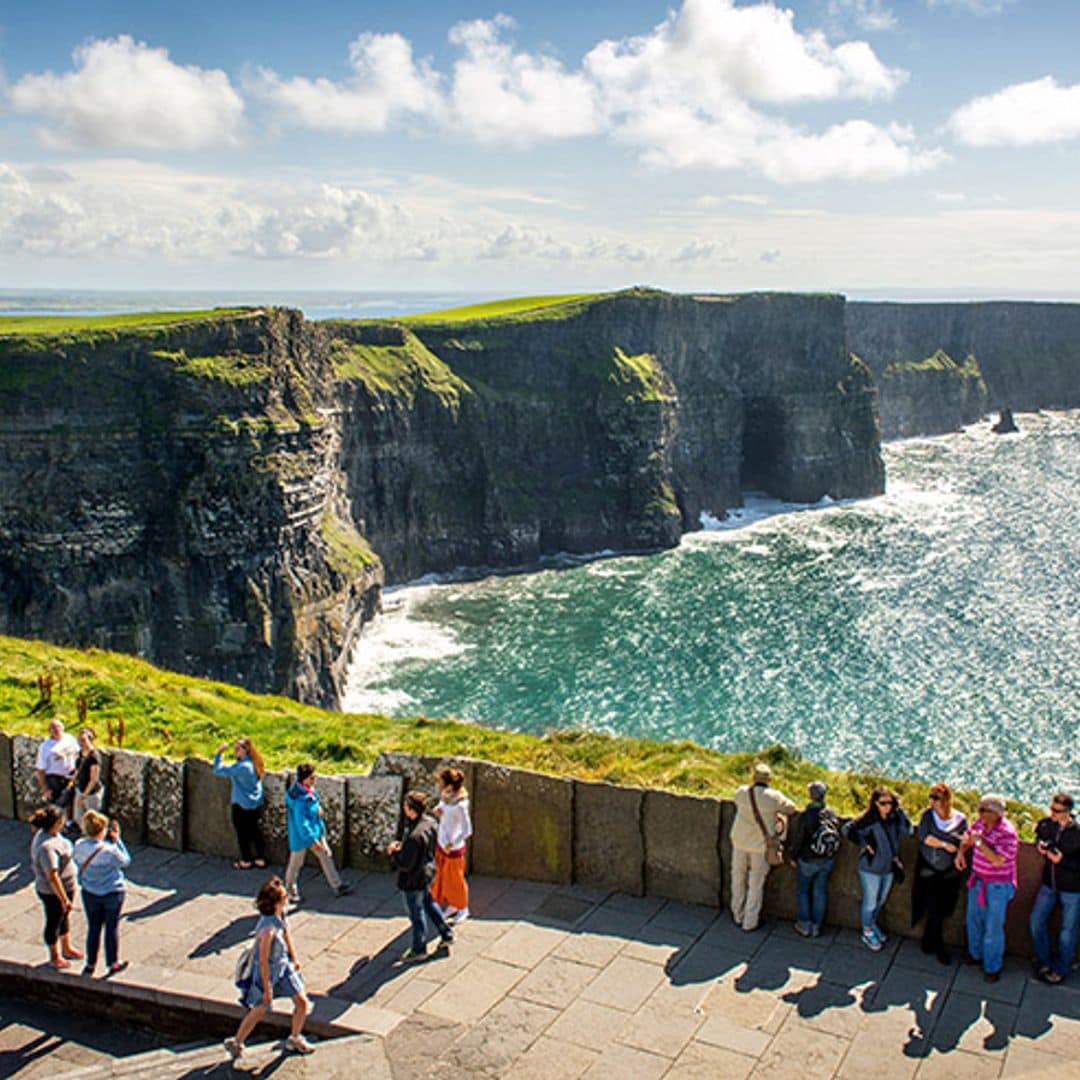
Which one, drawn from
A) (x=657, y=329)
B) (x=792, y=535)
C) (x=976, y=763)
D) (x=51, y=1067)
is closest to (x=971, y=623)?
(x=976, y=763)

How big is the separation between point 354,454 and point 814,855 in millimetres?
86888

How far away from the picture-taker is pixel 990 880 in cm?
1425

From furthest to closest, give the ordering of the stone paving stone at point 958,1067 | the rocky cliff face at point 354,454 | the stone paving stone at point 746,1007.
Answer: the rocky cliff face at point 354,454 < the stone paving stone at point 746,1007 < the stone paving stone at point 958,1067

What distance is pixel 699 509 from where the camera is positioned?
424 feet

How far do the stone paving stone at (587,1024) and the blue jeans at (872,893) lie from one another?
3665mm

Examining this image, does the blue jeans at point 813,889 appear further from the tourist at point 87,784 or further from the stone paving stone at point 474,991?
the tourist at point 87,784

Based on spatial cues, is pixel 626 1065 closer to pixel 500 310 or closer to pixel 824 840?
pixel 824 840

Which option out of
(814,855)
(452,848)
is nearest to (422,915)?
(452,848)

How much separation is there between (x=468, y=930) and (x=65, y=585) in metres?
51.9

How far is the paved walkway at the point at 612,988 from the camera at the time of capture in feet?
42.2

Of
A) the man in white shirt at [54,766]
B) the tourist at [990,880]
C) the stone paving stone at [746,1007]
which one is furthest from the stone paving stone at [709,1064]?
the man in white shirt at [54,766]

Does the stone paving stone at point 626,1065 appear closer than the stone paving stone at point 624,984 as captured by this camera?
Yes

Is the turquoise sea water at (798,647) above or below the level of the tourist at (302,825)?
below

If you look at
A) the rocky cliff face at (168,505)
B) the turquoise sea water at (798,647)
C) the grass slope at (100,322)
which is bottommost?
the turquoise sea water at (798,647)
